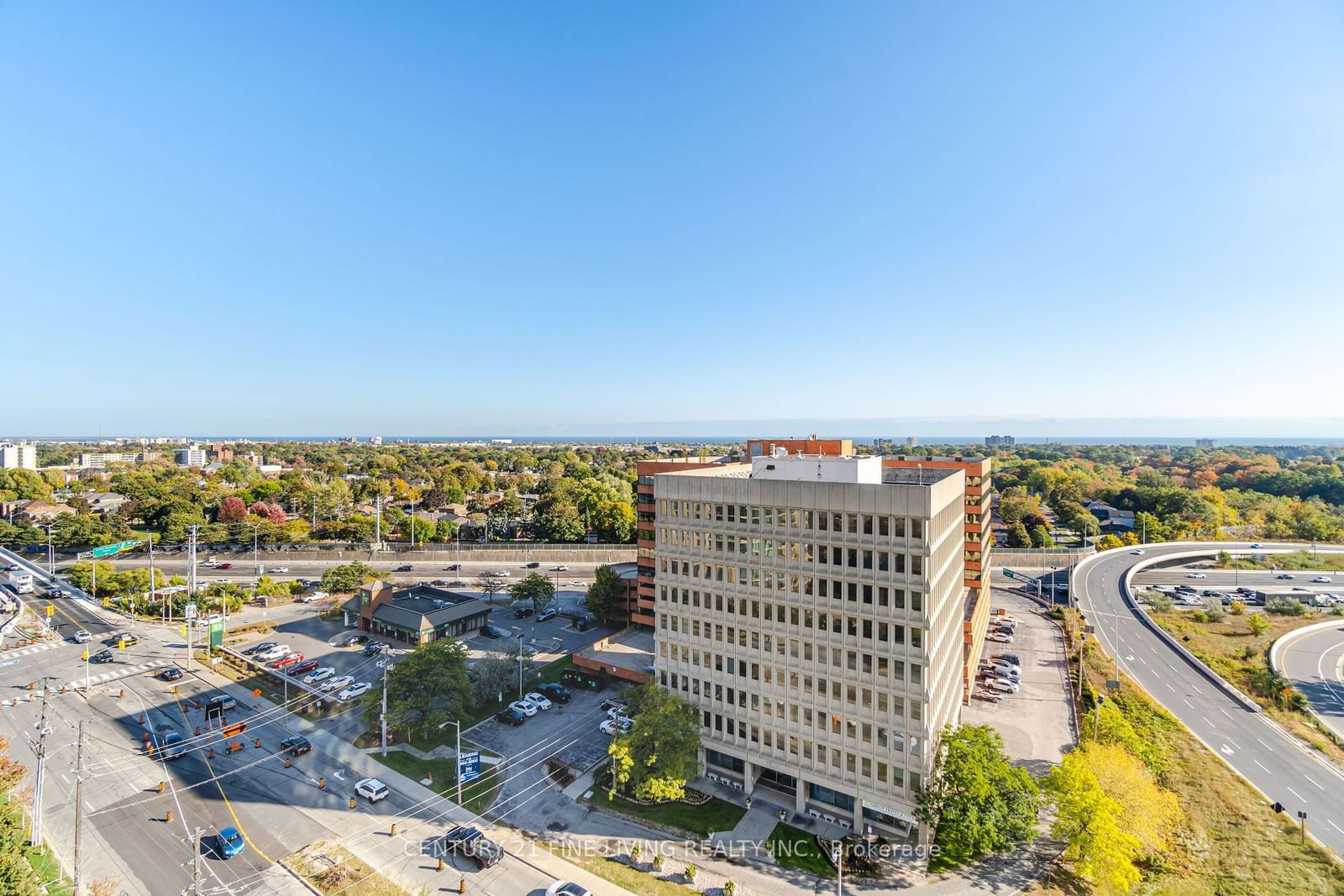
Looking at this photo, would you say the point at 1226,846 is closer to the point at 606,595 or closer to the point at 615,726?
the point at 615,726

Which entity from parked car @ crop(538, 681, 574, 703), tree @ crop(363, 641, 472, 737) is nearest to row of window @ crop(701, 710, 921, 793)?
parked car @ crop(538, 681, 574, 703)

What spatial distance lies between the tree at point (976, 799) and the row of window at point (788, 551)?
514 inches

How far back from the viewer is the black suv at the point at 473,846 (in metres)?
37.2

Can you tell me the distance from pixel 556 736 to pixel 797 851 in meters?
24.3

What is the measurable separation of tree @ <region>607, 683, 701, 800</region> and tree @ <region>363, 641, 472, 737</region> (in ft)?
58.9

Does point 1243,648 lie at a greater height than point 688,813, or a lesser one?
lesser

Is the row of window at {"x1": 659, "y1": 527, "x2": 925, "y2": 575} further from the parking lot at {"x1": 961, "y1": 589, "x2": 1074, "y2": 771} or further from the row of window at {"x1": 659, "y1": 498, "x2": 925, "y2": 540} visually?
the parking lot at {"x1": 961, "y1": 589, "x2": 1074, "y2": 771}

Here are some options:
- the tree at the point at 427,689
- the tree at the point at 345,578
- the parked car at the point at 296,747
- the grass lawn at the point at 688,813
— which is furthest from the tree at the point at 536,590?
the grass lawn at the point at 688,813

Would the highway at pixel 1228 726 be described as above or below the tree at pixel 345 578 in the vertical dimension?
below

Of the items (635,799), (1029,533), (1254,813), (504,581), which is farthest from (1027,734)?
(1029,533)

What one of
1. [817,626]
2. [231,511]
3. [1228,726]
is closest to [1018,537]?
[1228,726]

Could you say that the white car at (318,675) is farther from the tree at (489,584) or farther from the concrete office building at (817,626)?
the concrete office building at (817,626)

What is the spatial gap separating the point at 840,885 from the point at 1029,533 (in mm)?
126342

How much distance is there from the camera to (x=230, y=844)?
37125 mm
